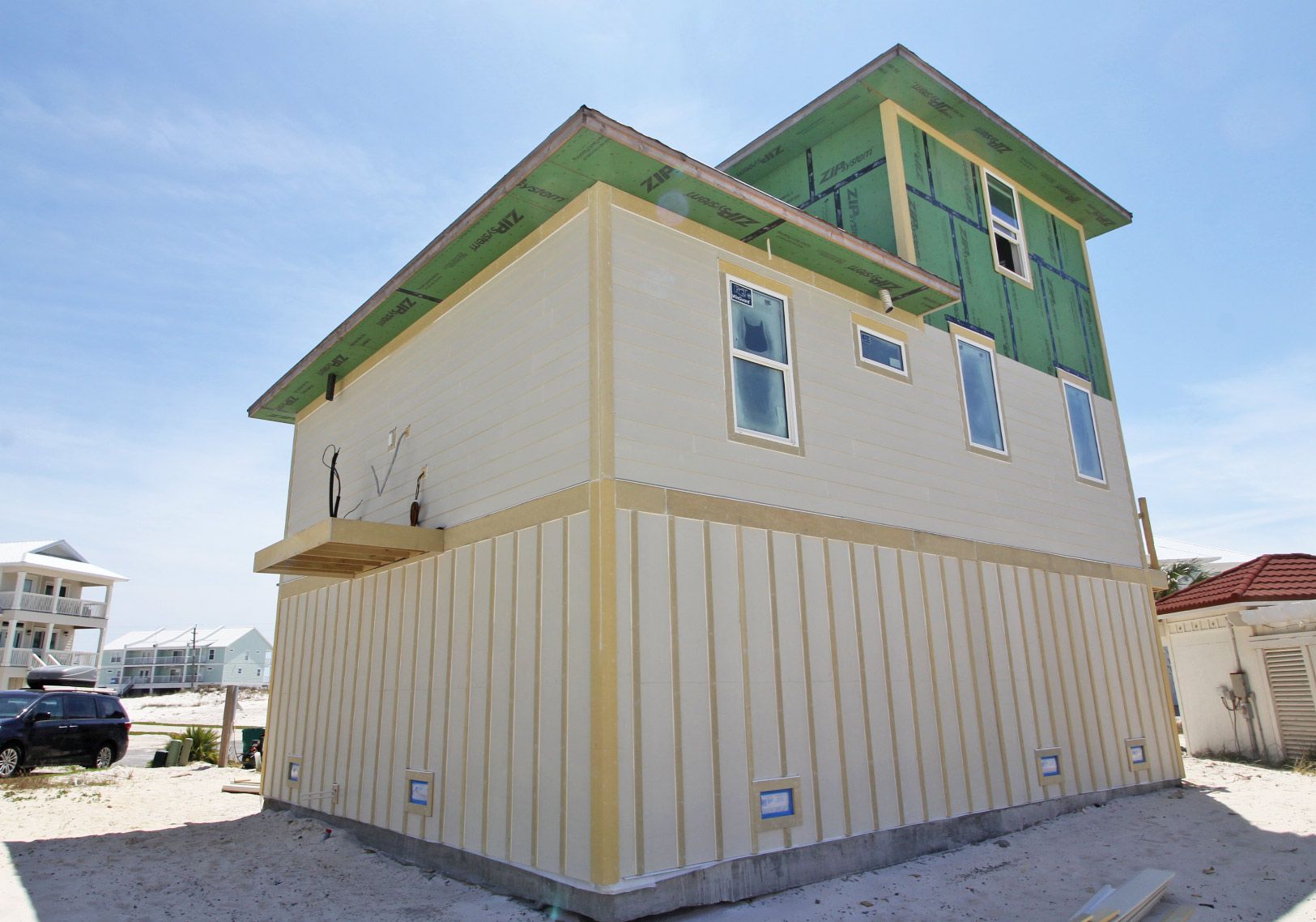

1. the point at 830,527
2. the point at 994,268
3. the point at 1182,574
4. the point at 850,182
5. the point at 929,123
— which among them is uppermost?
the point at 929,123

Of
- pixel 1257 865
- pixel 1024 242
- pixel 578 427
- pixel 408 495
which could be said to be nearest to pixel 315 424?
pixel 408 495

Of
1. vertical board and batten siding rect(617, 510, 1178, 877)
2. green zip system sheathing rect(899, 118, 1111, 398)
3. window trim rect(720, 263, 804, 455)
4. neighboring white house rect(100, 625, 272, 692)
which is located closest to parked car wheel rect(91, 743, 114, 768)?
vertical board and batten siding rect(617, 510, 1178, 877)

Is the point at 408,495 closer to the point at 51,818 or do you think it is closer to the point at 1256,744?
the point at 51,818

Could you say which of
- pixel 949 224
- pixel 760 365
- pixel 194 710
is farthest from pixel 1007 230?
pixel 194 710

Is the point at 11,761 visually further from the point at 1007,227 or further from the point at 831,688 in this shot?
the point at 1007,227

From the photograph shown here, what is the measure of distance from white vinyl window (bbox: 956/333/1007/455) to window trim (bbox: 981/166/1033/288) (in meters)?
1.54

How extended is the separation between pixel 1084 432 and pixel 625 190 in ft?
26.9

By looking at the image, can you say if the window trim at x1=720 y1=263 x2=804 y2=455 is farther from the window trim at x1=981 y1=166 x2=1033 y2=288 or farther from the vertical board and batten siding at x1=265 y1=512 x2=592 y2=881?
the window trim at x1=981 y1=166 x2=1033 y2=288

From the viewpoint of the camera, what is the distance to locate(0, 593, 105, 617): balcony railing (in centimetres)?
3494

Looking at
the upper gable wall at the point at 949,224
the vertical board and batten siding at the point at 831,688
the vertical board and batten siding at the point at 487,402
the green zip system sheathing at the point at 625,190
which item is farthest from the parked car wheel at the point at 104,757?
the upper gable wall at the point at 949,224

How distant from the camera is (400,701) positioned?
8.02 metres

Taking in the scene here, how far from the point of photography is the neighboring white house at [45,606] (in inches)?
1374

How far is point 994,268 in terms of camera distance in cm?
1109

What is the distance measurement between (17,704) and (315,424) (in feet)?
27.2
